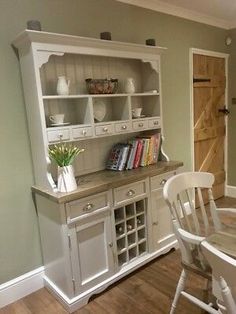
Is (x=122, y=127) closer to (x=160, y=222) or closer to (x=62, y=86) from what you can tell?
(x=62, y=86)

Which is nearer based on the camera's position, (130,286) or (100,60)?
(130,286)

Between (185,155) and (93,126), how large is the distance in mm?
1637

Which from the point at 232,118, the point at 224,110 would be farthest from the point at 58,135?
the point at 232,118

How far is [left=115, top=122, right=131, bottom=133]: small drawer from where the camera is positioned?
226cm

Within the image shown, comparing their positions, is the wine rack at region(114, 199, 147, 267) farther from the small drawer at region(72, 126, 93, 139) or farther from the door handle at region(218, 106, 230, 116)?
the door handle at region(218, 106, 230, 116)

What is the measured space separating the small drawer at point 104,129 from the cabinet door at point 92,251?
0.62 metres

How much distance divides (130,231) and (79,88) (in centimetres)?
129

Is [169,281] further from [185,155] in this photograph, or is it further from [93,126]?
[185,155]

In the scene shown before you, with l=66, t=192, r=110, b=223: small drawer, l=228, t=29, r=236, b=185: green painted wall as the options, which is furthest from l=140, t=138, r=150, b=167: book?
l=228, t=29, r=236, b=185: green painted wall

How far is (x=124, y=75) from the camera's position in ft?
8.48

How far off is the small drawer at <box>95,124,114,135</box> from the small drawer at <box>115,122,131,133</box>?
6 cm

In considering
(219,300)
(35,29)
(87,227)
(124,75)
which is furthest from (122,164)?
(219,300)

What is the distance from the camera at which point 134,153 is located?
242 centimetres

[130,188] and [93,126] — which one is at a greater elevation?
[93,126]
